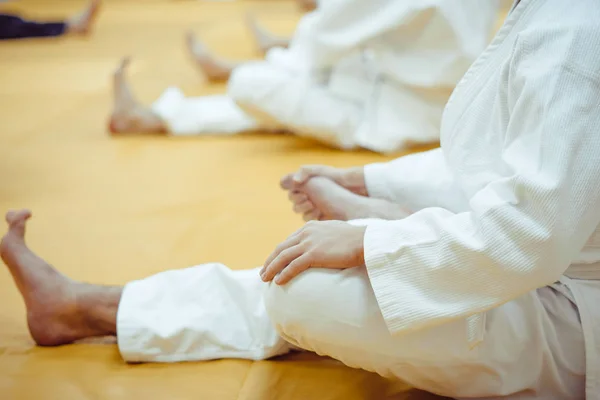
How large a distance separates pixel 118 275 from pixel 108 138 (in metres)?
1.12

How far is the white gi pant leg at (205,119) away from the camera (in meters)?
2.46

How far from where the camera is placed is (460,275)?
2.69 feet

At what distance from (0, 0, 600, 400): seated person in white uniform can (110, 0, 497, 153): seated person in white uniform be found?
900 millimetres

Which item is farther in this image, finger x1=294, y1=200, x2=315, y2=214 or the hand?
finger x1=294, y1=200, x2=315, y2=214

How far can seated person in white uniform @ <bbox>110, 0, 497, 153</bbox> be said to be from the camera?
6.61 feet

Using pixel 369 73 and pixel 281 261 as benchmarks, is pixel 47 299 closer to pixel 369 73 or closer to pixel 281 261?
pixel 281 261

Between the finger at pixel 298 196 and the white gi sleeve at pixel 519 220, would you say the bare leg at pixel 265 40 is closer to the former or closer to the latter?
the finger at pixel 298 196

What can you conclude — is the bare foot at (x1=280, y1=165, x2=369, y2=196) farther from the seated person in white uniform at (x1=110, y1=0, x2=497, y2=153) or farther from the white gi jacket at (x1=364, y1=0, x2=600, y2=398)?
the seated person in white uniform at (x1=110, y1=0, x2=497, y2=153)

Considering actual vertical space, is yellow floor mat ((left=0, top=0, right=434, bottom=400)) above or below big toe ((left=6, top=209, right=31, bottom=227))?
below

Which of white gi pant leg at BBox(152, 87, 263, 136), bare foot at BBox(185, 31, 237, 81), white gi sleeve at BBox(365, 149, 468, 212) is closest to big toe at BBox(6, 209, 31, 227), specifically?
white gi sleeve at BBox(365, 149, 468, 212)

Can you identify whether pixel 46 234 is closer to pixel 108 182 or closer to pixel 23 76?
pixel 108 182

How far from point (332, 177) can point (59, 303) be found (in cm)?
49

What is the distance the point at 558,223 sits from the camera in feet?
2.52

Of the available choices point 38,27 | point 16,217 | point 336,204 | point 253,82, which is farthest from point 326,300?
point 38,27
